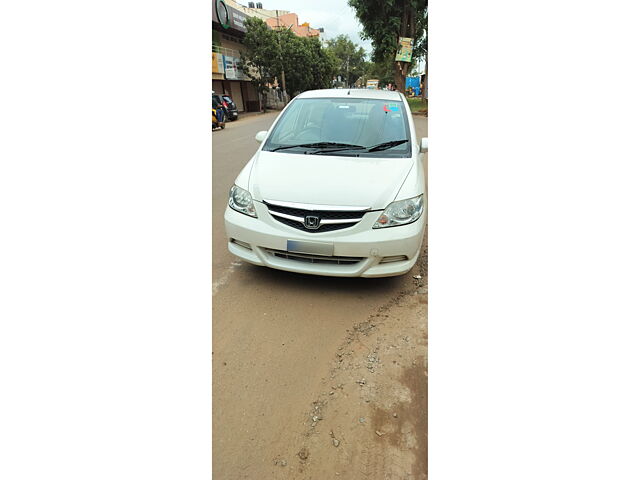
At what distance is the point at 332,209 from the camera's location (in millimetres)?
2676

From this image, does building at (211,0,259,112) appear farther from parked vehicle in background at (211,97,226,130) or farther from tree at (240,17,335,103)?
parked vehicle in background at (211,97,226,130)

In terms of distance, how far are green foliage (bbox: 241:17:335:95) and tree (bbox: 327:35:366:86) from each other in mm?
20910

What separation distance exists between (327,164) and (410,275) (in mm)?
1203

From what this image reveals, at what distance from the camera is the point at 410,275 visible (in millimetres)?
3355

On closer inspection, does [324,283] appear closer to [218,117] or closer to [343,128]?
[343,128]

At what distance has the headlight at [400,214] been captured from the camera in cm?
273

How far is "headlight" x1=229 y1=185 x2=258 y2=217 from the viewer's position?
9.59ft

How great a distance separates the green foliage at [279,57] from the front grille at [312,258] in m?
21.8

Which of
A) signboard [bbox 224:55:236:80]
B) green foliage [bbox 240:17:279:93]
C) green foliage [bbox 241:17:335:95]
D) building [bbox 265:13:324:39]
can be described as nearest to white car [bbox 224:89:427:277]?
signboard [bbox 224:55:236:80]

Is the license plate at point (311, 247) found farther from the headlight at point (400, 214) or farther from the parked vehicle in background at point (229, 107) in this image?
the parked vehicle in background at point (229, 107)

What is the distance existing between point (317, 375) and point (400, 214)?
127 cm

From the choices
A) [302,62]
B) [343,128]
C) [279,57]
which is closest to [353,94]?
[343,128]

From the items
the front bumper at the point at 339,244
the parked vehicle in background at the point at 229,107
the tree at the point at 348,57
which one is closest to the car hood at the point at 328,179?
the front bumper at the point at 339,244

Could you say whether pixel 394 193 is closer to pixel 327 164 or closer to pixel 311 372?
pixel 327 164
